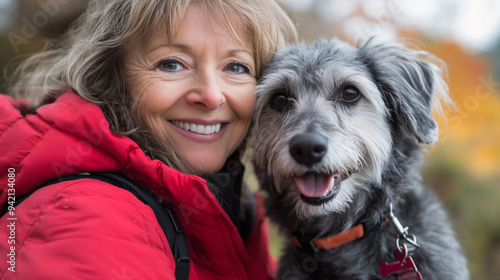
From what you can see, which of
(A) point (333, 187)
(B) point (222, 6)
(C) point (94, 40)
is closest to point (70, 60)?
(C) point (94, 40)

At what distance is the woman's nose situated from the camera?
2424 mm

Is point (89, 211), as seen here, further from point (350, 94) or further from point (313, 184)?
point (350, 94)

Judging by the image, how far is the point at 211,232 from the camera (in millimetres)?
2268

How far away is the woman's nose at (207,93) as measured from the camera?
2.42 meters

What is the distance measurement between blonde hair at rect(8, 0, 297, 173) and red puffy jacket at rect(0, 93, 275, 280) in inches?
8.6

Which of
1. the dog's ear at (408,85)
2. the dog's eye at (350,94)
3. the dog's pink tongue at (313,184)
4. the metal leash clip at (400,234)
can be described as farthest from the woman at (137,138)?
the metal leash clip at (400,234)

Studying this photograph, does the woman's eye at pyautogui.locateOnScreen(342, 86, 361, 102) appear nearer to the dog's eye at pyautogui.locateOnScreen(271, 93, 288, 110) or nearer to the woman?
the dog's eye at pyautogui.locateOnScreen(271, 93, 288, 110)

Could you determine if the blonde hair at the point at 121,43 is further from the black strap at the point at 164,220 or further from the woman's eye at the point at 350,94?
the woman's eye at the point at 350,94

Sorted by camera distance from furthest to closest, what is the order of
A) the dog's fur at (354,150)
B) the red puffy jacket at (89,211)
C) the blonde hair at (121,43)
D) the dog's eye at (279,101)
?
the dog's eye at (279,101), the dog's fur at (354,150), the blonde hair at (121,43), the red puffy jacket at (89,211)

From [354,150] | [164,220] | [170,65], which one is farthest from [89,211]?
[354,150]

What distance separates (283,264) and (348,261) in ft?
1.79

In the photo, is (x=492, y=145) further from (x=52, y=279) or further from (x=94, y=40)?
(x=52, y=279)

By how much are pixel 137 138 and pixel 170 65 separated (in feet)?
1.67

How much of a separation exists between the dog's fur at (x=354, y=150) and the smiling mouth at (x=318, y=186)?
38 mm
